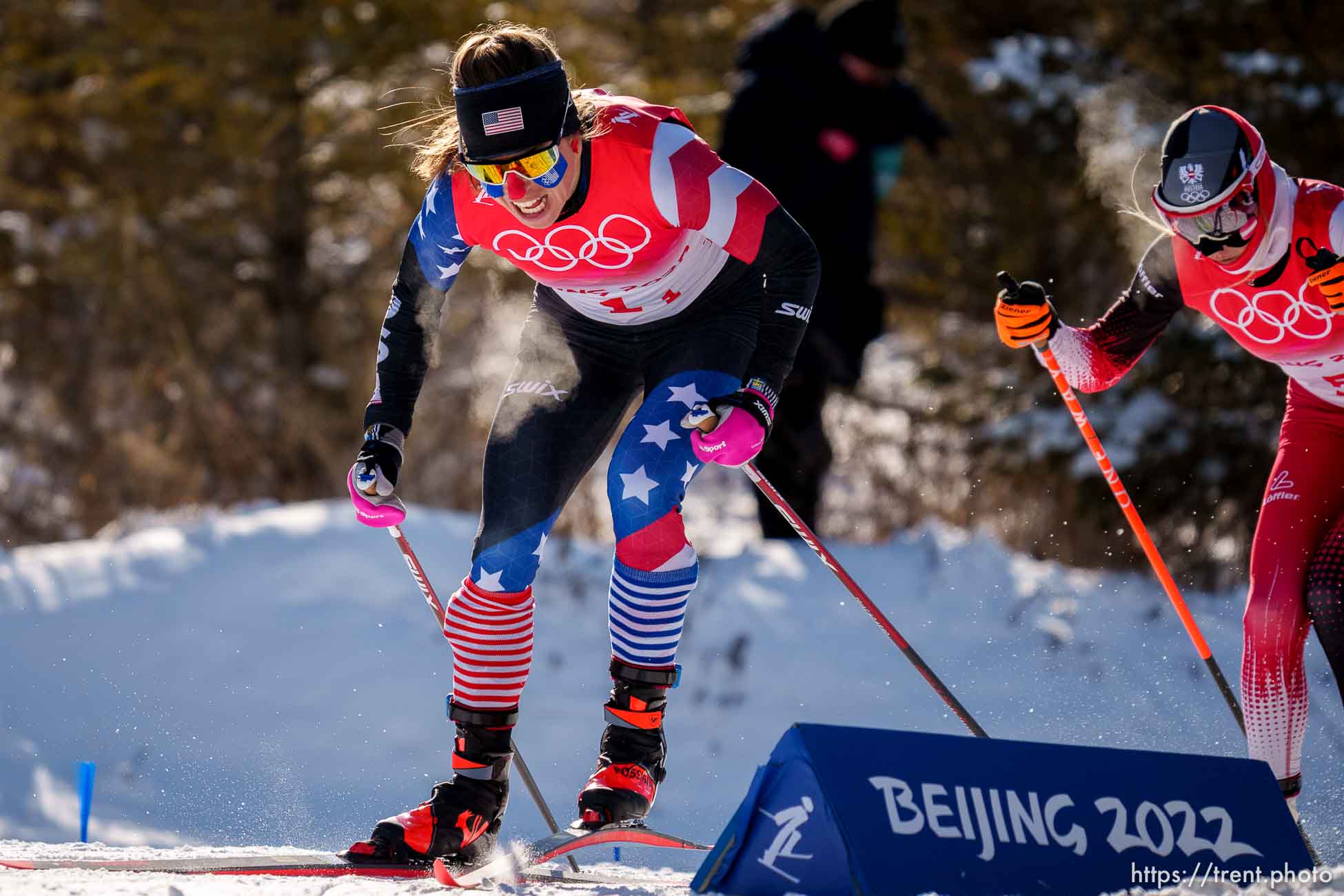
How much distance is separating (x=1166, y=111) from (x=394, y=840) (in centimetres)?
722

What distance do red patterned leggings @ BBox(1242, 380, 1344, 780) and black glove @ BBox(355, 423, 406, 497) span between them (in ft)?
8.12

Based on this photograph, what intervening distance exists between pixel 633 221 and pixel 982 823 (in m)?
1.77

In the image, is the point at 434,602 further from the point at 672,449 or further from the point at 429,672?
the point at 429,672

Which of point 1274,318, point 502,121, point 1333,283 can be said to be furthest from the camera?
point 1274,318

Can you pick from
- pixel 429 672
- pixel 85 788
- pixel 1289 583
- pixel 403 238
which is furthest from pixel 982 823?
pixel 403 238

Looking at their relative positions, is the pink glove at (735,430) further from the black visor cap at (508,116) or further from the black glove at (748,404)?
the black visor cap at (508,116)

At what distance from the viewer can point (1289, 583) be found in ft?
13.4

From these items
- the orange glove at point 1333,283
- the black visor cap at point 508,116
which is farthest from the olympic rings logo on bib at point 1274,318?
the black visor cap at point 508,116

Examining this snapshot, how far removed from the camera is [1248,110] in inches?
337

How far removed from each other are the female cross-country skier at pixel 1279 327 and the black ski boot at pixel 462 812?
86.4 inches

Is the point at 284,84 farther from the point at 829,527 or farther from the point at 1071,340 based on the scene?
the point at 1071,340

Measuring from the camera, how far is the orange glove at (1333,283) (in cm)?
393

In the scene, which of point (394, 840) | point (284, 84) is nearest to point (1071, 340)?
point (394, 840)

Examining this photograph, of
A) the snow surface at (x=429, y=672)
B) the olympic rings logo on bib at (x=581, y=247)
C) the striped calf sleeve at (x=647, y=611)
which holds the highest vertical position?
the olympic rings logo on bib at (x=581, y=247)
